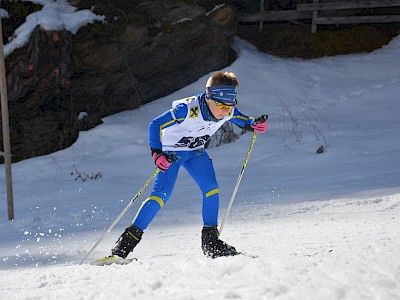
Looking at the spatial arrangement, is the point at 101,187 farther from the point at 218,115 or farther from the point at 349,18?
the point at 349,18

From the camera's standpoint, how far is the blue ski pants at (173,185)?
4652mm

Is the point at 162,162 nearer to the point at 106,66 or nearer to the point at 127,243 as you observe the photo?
the point at 127,243

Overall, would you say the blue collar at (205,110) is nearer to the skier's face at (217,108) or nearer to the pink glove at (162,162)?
the skier's face at (217,108)

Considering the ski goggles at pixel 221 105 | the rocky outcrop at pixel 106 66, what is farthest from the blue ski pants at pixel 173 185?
the rocky outcrop at pixel 106 66

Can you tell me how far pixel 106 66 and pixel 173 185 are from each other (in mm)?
6928

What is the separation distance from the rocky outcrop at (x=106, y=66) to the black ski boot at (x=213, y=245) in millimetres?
6243

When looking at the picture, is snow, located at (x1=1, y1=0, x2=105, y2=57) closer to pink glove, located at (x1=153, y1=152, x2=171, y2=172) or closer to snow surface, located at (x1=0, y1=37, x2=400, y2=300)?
snow surface, located at (x1=0, y1=37, x2=400, y2=300)

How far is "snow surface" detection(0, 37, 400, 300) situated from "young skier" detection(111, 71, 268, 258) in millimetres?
289

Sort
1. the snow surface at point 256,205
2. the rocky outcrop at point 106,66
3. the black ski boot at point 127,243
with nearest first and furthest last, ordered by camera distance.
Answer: the snow surface at point 256,205 < the black ski boot at point 127,243 < the rocky outcrop at point 106,66

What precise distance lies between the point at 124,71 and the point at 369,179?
250 inches

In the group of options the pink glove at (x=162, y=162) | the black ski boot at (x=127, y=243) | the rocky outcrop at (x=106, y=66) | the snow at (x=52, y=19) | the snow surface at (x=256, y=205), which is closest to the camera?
the snow surface at (x=256, y=205)

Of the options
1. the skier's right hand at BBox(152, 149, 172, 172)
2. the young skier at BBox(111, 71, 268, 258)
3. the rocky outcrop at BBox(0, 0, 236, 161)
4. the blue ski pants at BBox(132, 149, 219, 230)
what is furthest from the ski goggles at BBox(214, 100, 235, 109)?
the rocky outcrop at BBox(0, 0, 236, 161)

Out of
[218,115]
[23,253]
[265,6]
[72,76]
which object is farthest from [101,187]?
[265,6]

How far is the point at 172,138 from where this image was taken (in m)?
4.71
